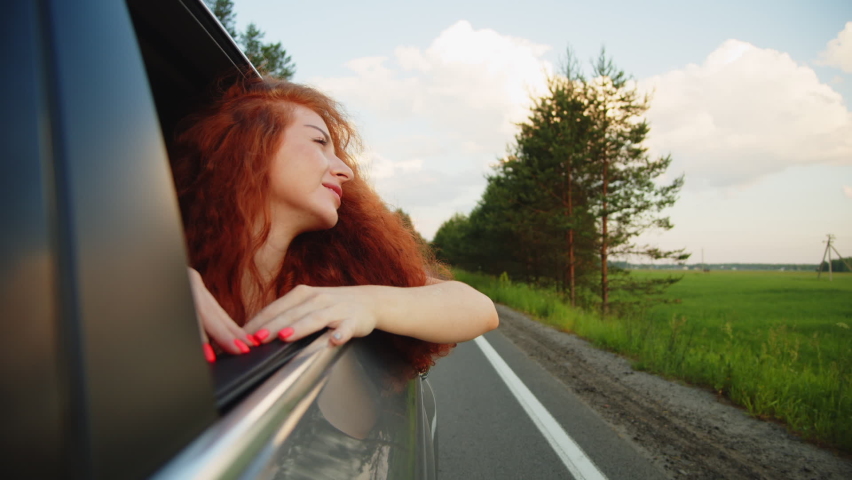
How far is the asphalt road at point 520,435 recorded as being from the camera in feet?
12.6

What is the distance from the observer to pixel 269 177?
5.45 ft

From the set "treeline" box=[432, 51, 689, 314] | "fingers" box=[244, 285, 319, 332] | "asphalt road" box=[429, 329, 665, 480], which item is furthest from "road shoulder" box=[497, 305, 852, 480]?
"treeline" box=[432, 51, 689, 314]

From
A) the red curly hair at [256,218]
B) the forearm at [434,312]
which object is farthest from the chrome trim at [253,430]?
the red curly hair at [256,218]

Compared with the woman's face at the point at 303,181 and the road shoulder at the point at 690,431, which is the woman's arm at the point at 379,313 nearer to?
the woman's face at the point at 303,181

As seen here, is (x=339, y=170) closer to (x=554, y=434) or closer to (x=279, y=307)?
(x=279, y=307)

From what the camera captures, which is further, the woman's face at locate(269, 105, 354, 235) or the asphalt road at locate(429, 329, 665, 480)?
the asphalt road at locate(429, 329, 665, 480)

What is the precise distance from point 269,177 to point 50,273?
1.25 meters

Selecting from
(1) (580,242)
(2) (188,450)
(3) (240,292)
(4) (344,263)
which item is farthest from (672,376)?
(1) (580,242)

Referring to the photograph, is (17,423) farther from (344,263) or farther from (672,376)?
(672,376)

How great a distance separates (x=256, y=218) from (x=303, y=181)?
185 mm

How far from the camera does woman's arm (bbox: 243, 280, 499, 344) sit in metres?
1.21

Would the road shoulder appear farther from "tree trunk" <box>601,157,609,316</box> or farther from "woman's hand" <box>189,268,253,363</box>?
"tree trunk" <box>601,157,609,316</box>

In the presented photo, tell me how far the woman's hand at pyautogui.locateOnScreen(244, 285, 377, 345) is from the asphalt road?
2.88m

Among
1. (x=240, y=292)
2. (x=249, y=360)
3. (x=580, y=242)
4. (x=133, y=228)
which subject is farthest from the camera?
(x=580, y=242)
